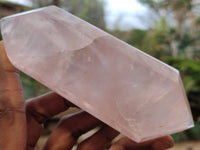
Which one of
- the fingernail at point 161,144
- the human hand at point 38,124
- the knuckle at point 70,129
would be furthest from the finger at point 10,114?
the fingernail at point 161,144

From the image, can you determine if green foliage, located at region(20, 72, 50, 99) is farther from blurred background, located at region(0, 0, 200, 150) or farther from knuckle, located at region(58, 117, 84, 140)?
knuckle, located at region(58, 117, 84, 140)

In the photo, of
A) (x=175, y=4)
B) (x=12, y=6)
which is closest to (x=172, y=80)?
(x=12, y=6)

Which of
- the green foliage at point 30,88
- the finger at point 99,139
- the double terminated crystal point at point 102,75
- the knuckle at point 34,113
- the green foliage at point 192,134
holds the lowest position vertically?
the green foliage at point 192,134

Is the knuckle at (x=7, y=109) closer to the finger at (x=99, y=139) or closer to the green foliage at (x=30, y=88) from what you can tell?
the finger at (x=99, y=139)

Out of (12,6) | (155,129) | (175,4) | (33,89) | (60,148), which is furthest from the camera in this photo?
(175,4)

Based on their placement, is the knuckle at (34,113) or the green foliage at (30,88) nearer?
the knuckle at (34,113)

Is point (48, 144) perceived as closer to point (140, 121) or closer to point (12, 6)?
point (140, 121)

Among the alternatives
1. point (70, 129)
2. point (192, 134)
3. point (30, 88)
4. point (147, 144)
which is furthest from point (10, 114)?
point (192, 134)
